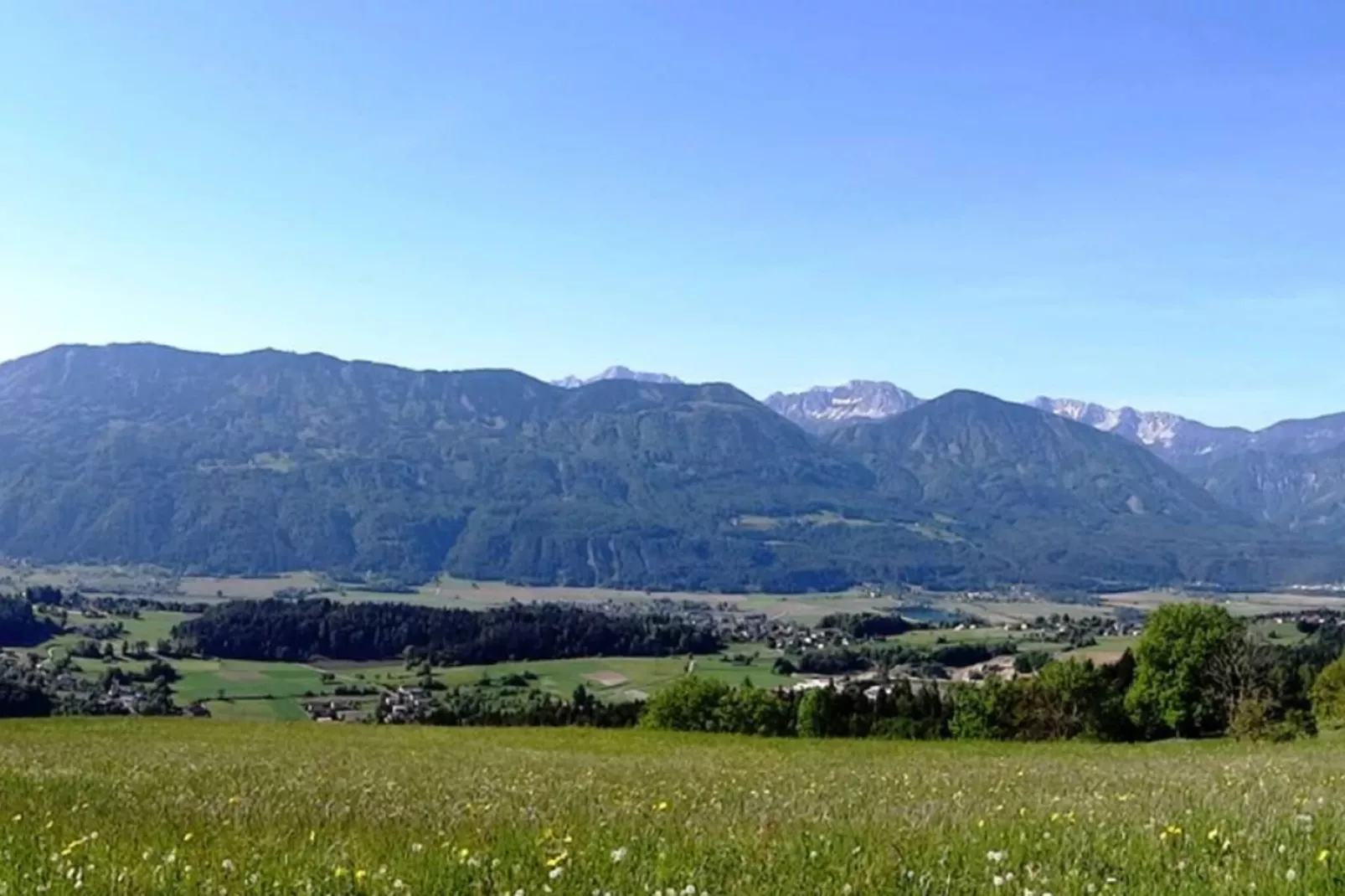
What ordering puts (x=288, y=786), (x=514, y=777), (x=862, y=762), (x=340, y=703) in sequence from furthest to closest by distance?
(x=340, y=703) → (x=862, y=762) → (x=514, y=777) → (x=288, y=786)

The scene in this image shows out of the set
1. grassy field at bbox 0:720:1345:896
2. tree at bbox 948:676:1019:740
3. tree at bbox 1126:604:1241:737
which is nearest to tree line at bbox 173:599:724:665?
tree at bbox 948:676:1019:740

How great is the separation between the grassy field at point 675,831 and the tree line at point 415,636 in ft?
499

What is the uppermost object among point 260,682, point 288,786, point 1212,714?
point 288,786

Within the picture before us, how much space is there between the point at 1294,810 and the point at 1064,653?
5423 inches

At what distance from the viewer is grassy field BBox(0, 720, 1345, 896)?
20.6 feet

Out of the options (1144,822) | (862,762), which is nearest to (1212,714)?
(862,762)

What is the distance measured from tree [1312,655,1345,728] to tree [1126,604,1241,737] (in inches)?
223

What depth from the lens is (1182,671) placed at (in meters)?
72.5

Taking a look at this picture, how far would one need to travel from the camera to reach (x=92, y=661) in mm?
135500

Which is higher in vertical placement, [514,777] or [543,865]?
[543,865]

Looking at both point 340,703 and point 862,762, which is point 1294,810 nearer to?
point 862,762

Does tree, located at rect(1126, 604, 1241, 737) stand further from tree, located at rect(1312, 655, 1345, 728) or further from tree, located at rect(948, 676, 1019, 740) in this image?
tree, located at rect(948, 676, 1019, 740)

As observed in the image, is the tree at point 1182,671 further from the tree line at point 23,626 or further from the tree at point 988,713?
the tree line at point 23,626

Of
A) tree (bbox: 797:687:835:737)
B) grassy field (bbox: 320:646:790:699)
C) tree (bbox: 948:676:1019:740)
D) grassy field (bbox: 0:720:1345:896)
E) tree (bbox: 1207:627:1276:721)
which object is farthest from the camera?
grassy field (bbox: 320:646:790:699)
